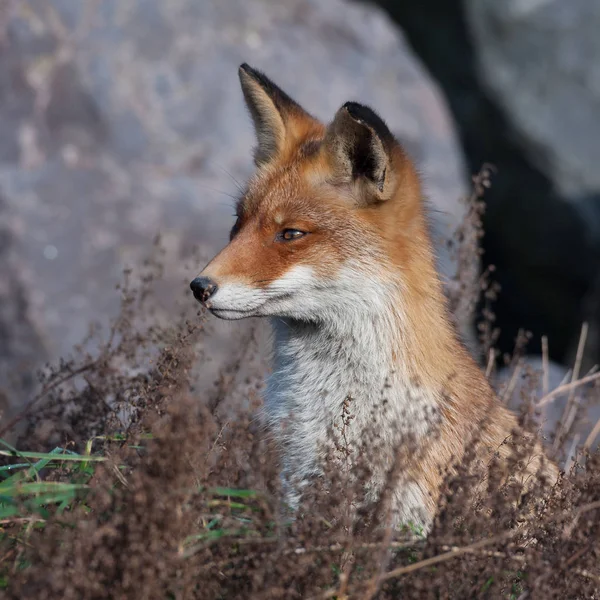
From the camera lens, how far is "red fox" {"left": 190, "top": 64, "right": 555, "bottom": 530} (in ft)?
14.0

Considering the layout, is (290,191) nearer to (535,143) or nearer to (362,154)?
(362,154)

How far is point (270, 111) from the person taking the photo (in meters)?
5.08

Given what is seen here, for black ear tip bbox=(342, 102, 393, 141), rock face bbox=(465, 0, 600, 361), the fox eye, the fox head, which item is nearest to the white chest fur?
the fox head

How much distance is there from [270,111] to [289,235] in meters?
0.94

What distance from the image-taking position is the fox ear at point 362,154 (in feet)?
14.3

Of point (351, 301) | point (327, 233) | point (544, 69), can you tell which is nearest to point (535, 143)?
point (544, 69)

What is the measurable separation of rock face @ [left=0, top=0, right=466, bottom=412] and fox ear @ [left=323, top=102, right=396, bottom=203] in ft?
11.5

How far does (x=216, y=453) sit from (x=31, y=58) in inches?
224

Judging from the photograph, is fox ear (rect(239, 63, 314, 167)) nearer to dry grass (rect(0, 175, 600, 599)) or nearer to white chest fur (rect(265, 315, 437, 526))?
white chest fur (rect(265, 315, 437, 526))

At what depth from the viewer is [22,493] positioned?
10.7ft

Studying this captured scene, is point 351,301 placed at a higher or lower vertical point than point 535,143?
lower

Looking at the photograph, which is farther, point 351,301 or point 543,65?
point 543,65

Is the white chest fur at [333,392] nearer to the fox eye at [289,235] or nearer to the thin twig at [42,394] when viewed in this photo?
the fox eye at [289,235]

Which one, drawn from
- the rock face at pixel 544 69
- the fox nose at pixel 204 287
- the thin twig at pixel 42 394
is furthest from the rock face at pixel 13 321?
the rock face at pixel 544 69
